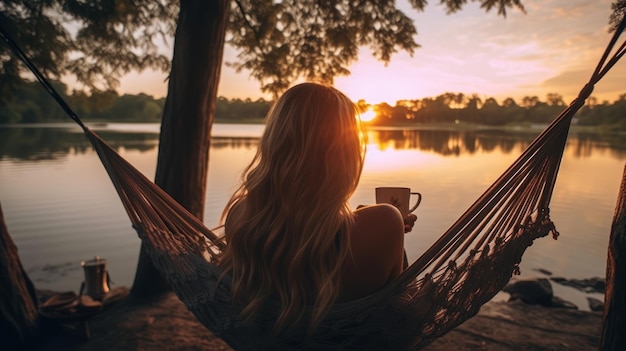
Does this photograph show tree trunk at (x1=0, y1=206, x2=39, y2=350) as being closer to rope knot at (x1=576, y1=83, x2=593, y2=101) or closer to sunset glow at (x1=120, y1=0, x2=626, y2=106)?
sunset glow at (x1=120, y1=0, x2=626, y2=106)

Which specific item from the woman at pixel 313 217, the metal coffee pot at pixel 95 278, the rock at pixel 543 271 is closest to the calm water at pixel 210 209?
the rock at pixel 543 271

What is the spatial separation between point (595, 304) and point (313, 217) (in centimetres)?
401

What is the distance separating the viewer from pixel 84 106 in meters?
4.86

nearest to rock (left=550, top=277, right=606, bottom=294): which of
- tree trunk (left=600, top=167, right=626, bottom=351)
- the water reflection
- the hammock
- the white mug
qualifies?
tree trunk (left=600, top=167, right=626, bottom=351)

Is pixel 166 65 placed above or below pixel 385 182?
above

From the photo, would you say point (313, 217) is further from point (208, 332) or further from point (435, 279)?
point (208, 332)

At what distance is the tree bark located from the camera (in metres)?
2.70

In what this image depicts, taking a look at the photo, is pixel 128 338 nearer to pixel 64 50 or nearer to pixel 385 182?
pixel 64 50

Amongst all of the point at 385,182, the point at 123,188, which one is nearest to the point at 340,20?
the point at 123,188

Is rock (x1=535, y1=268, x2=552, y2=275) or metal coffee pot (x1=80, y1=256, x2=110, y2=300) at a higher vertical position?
metal coffee pot (x1=80, y1=256, x2=110, y2=300)

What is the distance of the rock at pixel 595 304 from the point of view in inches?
147

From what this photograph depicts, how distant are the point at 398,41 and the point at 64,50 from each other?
3528mm

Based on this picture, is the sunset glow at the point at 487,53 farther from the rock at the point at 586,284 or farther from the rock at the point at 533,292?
the rock at the point at 586,284

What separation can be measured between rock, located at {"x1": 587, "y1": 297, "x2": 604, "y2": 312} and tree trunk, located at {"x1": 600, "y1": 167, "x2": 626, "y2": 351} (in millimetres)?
2911
